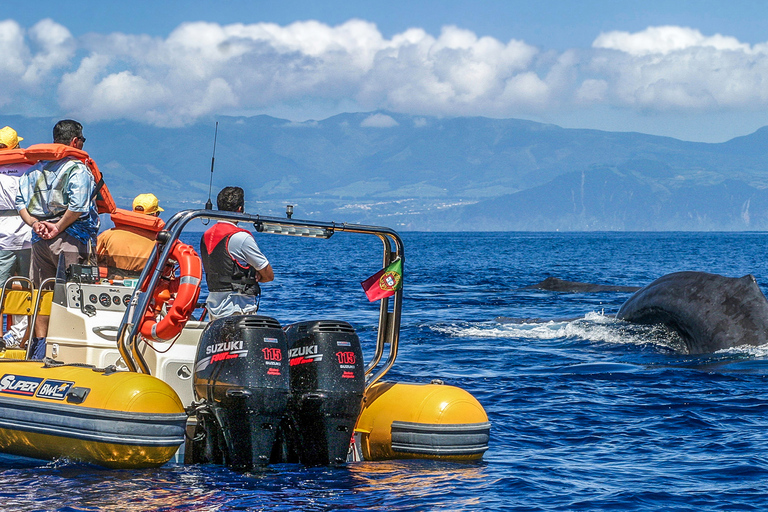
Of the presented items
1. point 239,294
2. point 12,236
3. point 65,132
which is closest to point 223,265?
point 239,294

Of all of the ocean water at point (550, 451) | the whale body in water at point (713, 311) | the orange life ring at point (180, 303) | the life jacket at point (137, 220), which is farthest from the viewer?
the whale body in water at point (713, 311)

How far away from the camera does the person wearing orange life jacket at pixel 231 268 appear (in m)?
8.12

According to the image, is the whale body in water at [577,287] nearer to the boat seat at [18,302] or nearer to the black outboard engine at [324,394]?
the boat seat at [18,302]

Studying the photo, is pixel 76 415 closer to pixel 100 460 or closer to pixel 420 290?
pixel 100 460

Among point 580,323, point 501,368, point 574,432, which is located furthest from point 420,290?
point 574,432

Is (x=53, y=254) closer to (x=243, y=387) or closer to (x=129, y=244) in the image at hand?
(x=129, y=244)

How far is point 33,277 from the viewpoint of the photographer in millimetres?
9992

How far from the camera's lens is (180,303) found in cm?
779

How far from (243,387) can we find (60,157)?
3808 mm

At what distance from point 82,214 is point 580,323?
12.4m

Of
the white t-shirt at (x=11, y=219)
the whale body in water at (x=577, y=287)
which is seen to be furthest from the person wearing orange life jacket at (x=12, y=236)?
the whale body in water at (x=577, y=287)

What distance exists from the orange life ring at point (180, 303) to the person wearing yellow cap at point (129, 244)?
1.59 metres

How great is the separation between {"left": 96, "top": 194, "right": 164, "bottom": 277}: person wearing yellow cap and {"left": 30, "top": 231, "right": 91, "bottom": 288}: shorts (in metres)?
0.25

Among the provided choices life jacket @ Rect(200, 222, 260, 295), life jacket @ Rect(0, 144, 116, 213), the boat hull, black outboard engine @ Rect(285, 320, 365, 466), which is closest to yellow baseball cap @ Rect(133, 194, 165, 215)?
life jacket @ Rect(0, 144, 116, 213)
